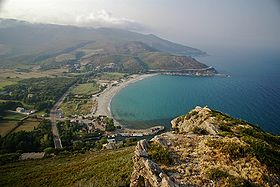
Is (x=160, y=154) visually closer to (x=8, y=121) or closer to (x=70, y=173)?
(x=70, y=173)

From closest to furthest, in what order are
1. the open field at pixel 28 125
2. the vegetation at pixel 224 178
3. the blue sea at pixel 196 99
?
the vegetation at pixel 224 178, the open field at pixel 28 125, the blue sea at pixel 196 99

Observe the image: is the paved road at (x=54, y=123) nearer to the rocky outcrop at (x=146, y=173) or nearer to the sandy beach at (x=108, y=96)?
the sandy beach at (x=108, y=96)

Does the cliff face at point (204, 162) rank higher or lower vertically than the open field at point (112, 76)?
higher

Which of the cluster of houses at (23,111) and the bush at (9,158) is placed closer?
the bush at (9,158)

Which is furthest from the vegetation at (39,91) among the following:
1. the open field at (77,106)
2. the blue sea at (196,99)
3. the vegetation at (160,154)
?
the vegetation at (160,154)

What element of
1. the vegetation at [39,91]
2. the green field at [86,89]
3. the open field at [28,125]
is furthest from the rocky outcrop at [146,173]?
the green field at [86,89]

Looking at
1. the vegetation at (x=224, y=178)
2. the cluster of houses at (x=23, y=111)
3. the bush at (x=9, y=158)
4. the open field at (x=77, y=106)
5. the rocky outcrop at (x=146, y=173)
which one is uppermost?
the vegetation at (x=224, y=178)

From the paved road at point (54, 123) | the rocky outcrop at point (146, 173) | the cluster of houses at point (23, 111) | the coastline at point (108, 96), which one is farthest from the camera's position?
the coastline at point (108, 96)
